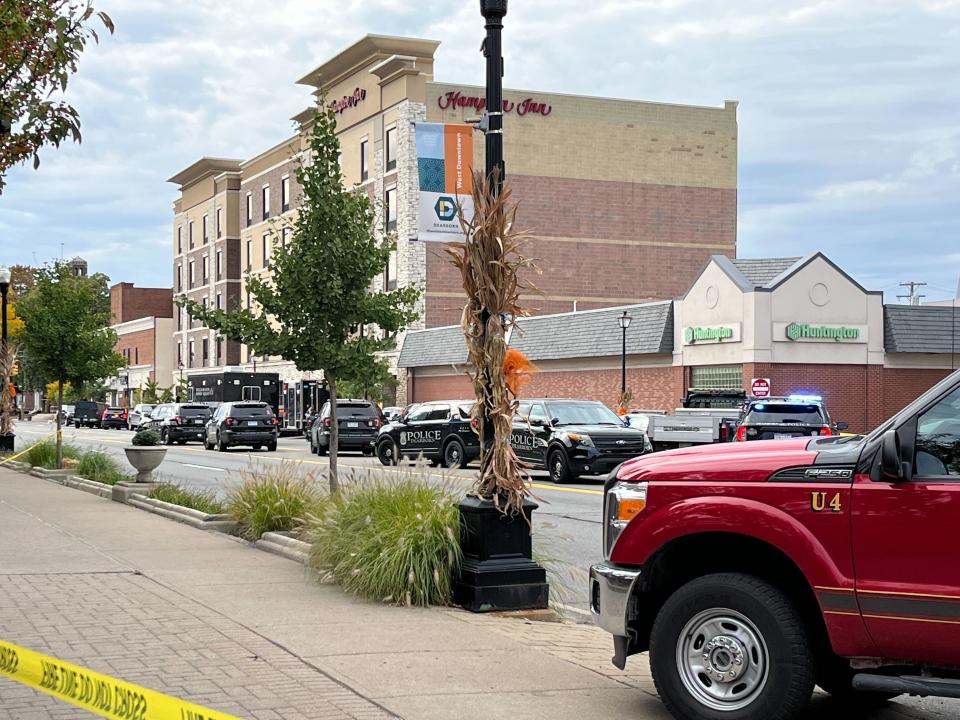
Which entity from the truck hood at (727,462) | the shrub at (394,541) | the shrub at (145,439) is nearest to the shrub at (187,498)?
the shrub at (145,439)

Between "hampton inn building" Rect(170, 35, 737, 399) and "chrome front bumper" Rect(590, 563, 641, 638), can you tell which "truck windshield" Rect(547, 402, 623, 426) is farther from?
"hampton inn building" Rect(170, 35, 737, 399)

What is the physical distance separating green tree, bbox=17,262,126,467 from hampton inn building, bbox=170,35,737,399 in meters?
31.0

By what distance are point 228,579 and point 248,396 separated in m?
48.5

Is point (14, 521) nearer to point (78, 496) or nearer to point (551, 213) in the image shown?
point (78, 496)

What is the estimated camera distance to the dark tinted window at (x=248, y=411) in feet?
138

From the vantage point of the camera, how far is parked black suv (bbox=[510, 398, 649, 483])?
24719 millimetres

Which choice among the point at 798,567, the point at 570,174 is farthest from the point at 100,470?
the point at 570,174

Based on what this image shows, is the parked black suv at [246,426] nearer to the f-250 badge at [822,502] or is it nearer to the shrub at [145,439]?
the shrub at [145,439]

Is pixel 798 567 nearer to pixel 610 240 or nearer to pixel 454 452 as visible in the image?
pixel 454 452

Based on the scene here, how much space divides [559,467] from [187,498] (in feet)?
31.0

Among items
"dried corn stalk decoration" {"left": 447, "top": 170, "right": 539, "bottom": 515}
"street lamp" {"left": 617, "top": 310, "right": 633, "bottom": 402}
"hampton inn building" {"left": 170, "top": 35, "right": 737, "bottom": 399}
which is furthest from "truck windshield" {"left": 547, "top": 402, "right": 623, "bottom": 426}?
"hampton inn building" {"left": 170, "top": 35, "right": 737, "bottom": 399}

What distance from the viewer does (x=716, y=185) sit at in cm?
6425

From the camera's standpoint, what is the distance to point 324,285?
48.9ft

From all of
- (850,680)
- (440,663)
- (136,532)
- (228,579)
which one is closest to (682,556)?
(850,680)
